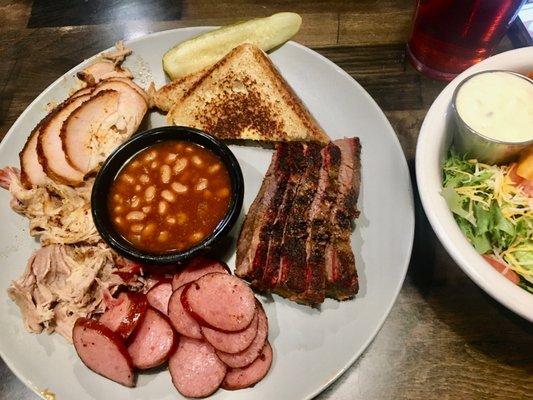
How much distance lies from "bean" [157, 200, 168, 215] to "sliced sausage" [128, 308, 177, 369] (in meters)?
0.47

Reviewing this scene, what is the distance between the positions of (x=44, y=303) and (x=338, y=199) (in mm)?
1440

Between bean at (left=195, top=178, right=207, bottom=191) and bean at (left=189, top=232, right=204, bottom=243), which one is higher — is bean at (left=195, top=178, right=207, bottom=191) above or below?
above

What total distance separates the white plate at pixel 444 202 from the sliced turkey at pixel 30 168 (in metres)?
1.87

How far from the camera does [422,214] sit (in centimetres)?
251

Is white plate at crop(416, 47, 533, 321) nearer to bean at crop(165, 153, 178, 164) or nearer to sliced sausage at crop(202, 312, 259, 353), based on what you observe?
sliced sausage at crop(202, 312, 259, 353)

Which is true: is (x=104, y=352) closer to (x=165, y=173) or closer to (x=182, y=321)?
(x=182, y=321)

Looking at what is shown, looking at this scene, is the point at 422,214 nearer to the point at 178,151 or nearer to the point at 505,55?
the point at 505,55

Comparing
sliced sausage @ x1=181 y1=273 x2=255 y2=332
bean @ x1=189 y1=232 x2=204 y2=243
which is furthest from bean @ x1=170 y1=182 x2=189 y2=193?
sliced sausage @ x1=181 y1=273 x2=255 y2=332

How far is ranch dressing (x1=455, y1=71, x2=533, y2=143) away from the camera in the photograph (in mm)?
2016

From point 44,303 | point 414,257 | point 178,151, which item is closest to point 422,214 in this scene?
point 414,257

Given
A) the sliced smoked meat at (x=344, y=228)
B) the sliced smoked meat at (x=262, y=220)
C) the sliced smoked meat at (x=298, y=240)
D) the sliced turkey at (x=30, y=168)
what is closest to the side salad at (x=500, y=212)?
the sliced smoked meat at (x=344, y=228)

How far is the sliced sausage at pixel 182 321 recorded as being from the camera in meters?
2.14

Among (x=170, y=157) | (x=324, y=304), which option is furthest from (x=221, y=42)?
(x=324, y=304)

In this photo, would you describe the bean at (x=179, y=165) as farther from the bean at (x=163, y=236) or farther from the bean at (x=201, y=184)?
the bean at (x=163, y=236)
